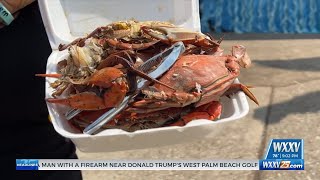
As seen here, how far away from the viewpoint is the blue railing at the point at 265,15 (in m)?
6.64

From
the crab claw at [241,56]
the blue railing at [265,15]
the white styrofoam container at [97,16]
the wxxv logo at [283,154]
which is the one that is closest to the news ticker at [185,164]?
the wxxv logo at [283,154]

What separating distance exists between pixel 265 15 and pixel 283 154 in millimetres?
4910

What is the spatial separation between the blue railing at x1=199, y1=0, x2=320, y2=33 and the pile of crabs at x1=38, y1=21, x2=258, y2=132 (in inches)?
188

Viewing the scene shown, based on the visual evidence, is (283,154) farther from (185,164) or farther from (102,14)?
(102,14)

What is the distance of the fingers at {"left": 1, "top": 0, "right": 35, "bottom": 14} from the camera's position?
76.7 inches

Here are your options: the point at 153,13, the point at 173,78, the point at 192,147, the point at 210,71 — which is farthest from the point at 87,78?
the point at 192,147

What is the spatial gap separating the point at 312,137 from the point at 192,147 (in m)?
0.93

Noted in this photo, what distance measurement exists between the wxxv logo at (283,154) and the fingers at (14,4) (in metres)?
0.98

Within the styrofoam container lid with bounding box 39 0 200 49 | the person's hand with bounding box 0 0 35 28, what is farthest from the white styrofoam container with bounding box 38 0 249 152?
the person's hand with bounding box 0 0 35 28

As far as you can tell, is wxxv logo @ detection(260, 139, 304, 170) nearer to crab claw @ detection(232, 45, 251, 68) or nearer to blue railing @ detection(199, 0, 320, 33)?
crab claw @ detection(232, 45, 251, 68)

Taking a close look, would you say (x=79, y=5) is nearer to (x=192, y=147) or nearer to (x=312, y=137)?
(x=192, y=147)

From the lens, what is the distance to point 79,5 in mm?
2324

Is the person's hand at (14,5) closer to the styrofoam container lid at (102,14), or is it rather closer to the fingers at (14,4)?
the fingers at (14,4)

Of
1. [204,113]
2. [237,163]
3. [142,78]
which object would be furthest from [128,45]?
[237,163]
